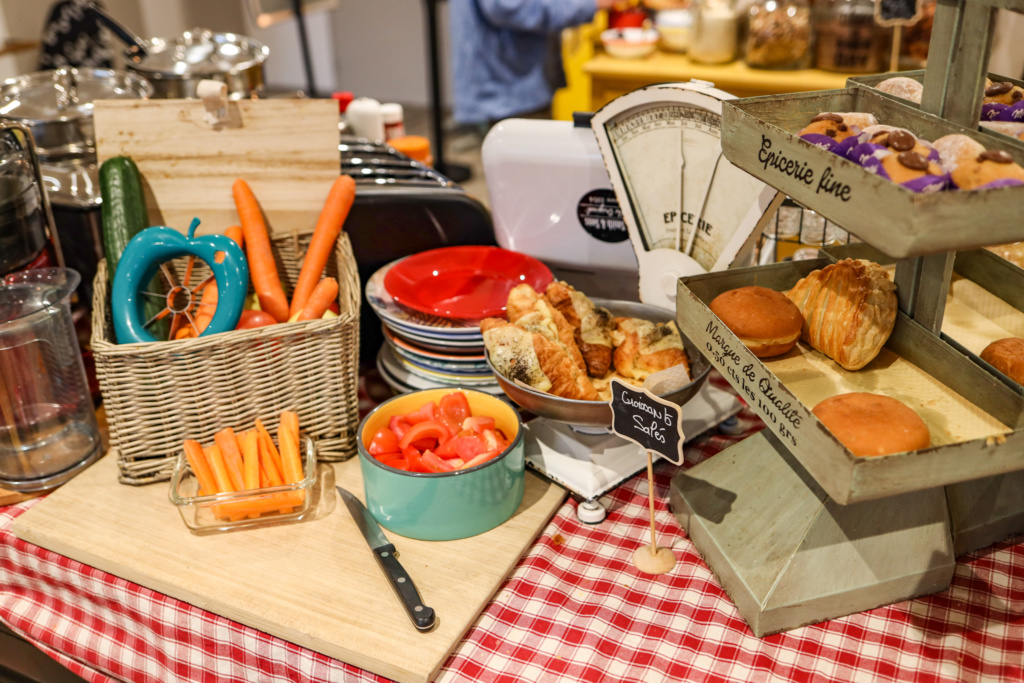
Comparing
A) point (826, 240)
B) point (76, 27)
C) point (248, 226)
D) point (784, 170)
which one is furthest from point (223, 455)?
point (76, 27)

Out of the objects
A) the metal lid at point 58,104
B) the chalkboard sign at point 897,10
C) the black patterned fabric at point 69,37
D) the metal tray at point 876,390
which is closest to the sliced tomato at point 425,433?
the metal tray at point 876,390

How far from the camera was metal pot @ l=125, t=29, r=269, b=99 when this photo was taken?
5.82 feet

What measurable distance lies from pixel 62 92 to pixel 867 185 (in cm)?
143

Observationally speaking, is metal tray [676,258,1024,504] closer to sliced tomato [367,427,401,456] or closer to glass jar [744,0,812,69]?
sliced tomato [367,427,401,456]

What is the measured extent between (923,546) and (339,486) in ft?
2.43

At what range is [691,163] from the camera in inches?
43.9

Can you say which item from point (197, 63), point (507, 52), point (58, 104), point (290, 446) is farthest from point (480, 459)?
point (507, 52)

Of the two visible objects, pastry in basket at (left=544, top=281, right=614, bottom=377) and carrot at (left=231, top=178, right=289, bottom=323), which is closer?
pastry in basket at (left=544, top=281, right=614, bottom=377)

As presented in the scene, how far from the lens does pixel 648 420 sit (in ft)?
2.93

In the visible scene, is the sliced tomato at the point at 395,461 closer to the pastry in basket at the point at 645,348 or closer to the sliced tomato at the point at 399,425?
the sliced tomato at the point at 399,425

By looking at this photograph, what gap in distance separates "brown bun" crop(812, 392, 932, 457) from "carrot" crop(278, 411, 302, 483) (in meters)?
0.65

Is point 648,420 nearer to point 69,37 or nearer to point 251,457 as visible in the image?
point 251,457

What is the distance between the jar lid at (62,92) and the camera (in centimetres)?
142

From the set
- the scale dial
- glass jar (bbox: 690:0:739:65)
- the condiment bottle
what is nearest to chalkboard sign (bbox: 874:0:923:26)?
glass jar (bbox: 690:0:739:65)
